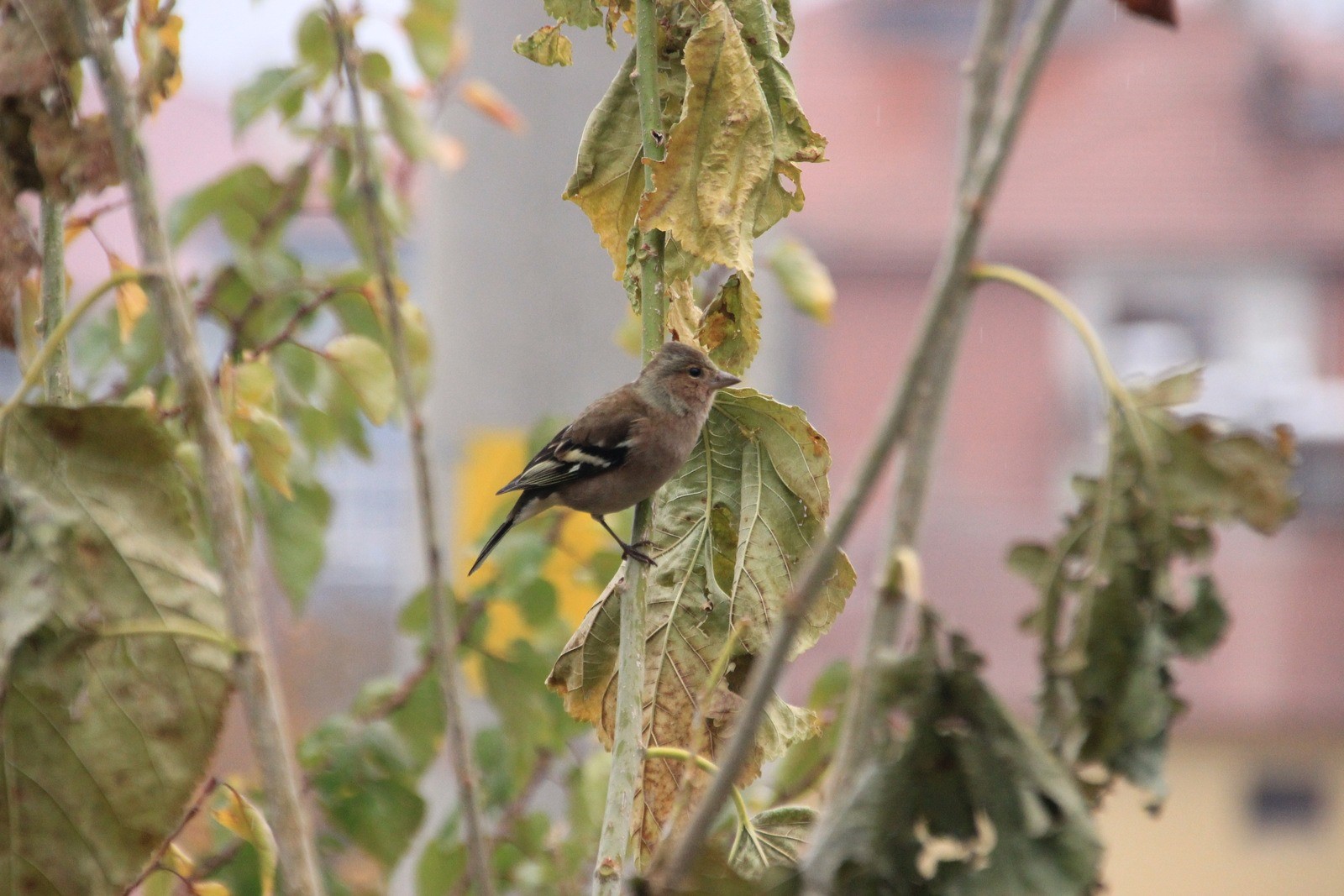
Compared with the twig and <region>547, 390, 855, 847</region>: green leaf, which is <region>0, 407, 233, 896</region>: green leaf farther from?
<region>547, 390, 855, 847</region>: green leaf

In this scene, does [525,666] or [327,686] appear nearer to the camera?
[525,666]

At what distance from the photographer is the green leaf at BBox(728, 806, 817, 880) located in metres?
1.59

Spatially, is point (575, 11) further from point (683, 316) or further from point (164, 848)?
point (164, 848)

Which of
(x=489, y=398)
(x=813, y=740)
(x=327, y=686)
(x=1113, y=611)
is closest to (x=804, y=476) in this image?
(x=1113, y=611)

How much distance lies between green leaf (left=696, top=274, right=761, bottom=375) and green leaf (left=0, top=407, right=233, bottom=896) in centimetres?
80

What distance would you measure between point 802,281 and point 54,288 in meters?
1.70

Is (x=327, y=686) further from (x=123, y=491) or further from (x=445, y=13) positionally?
(x=123, y=491)

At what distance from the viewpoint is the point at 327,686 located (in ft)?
44.0

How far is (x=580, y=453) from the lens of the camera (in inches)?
128

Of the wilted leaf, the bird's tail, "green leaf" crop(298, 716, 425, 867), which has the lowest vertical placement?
"green leaf" crop(298, 716, 425, 867)

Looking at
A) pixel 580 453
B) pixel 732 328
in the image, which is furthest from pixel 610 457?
pixel 732 328

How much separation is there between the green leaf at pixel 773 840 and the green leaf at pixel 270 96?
191cm

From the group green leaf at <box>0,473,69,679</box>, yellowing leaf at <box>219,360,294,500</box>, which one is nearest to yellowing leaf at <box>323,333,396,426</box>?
yellowing leaf at <box>219,360,294,500</box>

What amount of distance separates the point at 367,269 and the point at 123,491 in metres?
1.71
